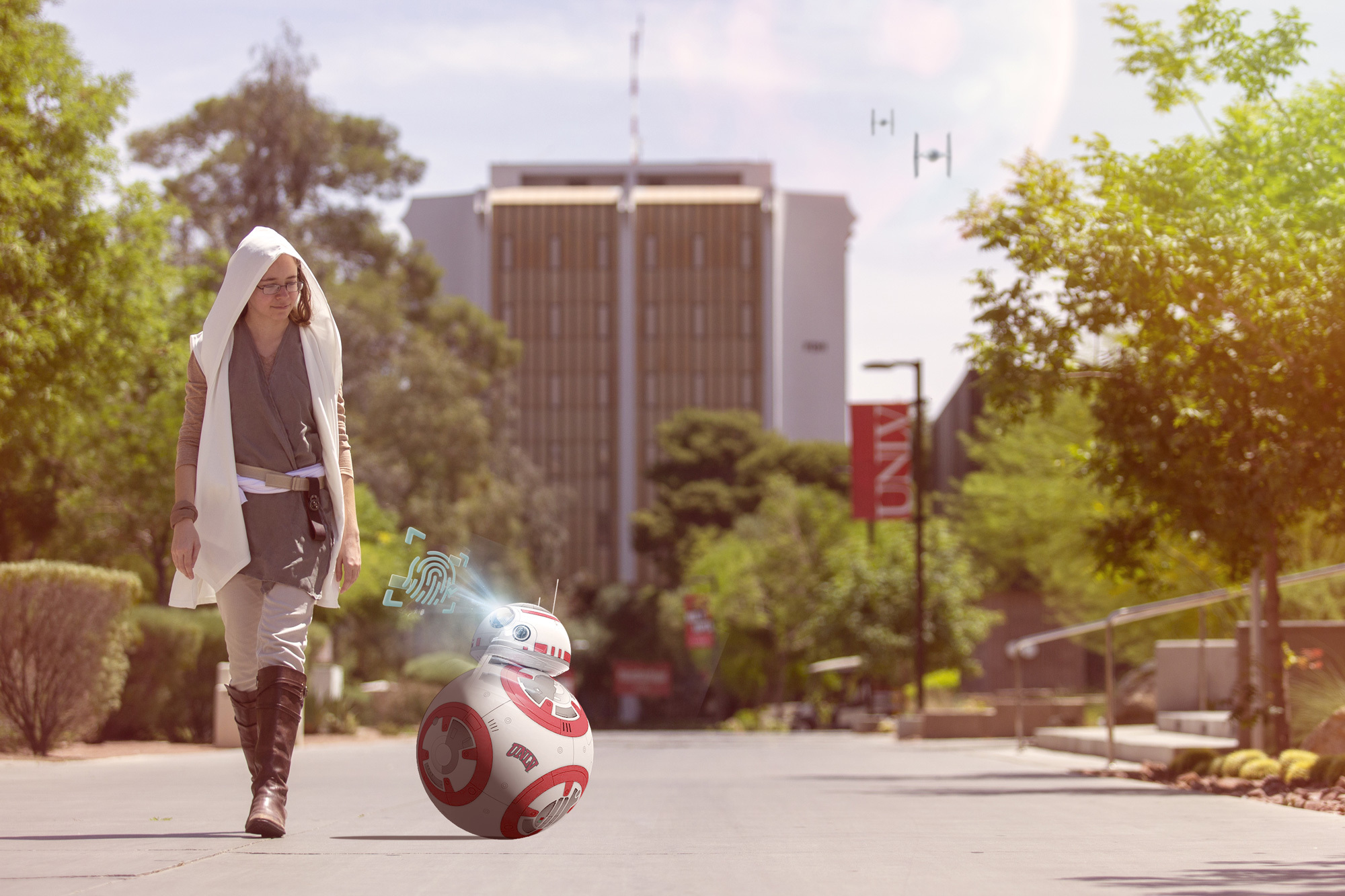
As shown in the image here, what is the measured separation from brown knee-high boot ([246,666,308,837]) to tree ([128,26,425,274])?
116ft

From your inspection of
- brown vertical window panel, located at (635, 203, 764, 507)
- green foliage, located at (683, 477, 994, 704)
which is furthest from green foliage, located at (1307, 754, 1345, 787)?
brown vertical window panel, located at (635, 203, 764, 507)

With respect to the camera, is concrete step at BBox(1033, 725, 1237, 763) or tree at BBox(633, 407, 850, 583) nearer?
concrete step at BBox(1033, 725, 1237, 763)

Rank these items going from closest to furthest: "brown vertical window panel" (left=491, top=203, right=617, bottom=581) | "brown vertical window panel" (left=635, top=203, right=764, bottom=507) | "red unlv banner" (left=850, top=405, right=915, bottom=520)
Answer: "red unlv banner" (left=850, top=405, right=915, bottom=520) < "brown vertical window panel" (left=635, top=203, right=764, bottom=507) < "brown vertical window panel" (left=491, top=203, right=617, bottom=581)

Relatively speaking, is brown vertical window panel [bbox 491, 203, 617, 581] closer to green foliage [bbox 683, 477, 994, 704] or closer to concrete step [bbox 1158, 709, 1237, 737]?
green foliage [bbox 683, 477, 994, 704]

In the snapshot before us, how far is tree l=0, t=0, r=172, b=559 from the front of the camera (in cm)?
1429

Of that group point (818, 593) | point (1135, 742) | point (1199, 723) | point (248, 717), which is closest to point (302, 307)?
point (248, 717)

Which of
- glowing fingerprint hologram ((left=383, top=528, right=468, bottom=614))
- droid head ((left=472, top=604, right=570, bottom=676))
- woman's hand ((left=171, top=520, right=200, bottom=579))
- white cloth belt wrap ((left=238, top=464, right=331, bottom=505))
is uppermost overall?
white cloth belt wrap ((left=238, top=464, right=331, bottom=505))

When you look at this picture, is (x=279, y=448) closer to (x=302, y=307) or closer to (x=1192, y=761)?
(x=302, y=307)

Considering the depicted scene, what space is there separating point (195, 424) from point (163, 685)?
13365mm

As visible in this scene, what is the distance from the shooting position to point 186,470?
512 centimetres

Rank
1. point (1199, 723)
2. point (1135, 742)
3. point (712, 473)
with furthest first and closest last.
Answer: point (712, 473) → point (1199, 723) → point (1135, 742)

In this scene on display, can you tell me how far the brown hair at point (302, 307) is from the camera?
5.23 m

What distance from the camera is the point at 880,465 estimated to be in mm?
36812

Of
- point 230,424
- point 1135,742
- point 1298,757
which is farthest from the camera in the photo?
point 1135,742
